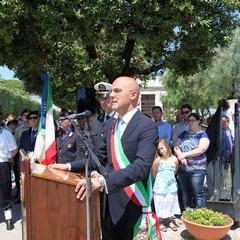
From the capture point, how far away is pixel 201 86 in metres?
27.0

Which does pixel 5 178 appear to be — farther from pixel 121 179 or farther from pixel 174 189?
pixel 121 179

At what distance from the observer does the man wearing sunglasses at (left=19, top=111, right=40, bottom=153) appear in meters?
5.98

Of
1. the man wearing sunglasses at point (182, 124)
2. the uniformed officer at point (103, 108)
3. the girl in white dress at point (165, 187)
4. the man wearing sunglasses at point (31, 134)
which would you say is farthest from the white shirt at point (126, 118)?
the man wearing sunglasses at point (182, 124)

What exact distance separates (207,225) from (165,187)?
918mm

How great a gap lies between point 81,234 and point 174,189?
9.80 feet

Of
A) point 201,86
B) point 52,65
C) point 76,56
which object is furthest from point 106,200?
point 201,86

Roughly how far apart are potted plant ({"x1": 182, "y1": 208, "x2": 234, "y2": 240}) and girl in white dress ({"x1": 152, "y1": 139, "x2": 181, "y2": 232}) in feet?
1.79

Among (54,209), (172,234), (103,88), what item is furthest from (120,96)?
(172,234)

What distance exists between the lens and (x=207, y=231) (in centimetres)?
421

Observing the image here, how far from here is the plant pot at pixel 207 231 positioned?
13.7 ft

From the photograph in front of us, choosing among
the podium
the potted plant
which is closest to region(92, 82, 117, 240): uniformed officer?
the podium

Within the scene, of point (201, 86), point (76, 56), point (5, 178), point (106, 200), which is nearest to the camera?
point (106, 200)

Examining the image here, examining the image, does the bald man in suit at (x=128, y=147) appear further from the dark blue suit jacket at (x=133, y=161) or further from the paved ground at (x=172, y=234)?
the paved ground at (x=172, y=234)

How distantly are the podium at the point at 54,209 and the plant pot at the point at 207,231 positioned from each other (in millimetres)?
2354
